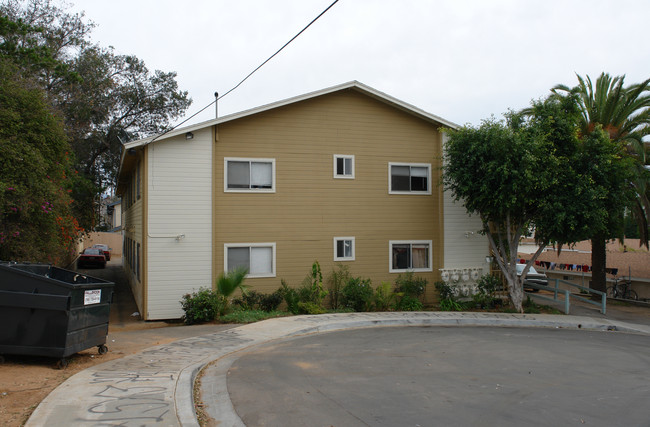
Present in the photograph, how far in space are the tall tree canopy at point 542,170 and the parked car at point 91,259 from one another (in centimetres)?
2878

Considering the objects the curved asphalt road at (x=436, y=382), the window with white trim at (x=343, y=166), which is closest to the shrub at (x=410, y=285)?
the window with white trim at (x=343, y=166)

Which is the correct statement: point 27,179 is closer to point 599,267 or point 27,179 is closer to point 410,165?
point 410,165

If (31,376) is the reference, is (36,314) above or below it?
above

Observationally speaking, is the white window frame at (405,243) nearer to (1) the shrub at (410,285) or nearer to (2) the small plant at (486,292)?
(1) the shrub at (410,285)

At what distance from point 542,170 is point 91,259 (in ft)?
104

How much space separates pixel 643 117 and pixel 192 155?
16856 millimetres

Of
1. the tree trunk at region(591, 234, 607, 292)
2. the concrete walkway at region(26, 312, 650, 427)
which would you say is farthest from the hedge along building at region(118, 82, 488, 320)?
the tree trunk at region(591, 234, 607, 292)

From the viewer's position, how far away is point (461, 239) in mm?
18562

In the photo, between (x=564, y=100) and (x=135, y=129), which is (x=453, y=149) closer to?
(x=564, y=100)

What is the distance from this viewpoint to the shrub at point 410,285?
1750 cm

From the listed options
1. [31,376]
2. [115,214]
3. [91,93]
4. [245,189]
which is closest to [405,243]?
[245,189]

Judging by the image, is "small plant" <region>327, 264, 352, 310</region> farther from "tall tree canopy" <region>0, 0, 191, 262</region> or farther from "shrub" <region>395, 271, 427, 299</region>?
"tall tree canopy" <region>0, 0, 191, 262</region>

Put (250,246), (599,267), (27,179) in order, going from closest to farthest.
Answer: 1. (27,179)
2. (250,246)
3. (599,267)

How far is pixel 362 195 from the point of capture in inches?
691
